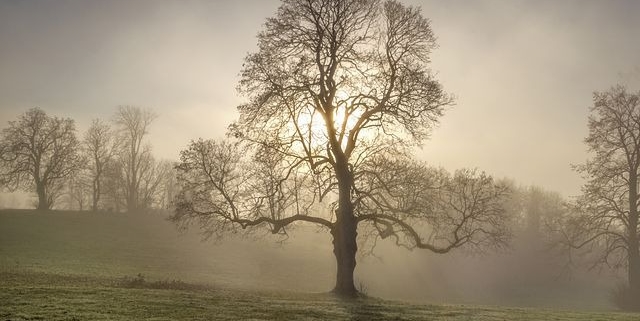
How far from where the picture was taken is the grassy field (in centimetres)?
1585

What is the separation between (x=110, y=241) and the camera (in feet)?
190

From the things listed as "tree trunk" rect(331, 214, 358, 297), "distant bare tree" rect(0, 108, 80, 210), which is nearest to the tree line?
"distant bare tree" rect(0, 108, 80, 210)

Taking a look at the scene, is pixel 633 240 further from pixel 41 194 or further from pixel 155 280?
pixel 41 194

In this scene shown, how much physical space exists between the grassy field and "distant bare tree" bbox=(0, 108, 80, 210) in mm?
5782

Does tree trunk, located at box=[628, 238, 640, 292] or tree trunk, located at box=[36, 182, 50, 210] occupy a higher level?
tree trunk, located at box=[36, 182, 50, 210]

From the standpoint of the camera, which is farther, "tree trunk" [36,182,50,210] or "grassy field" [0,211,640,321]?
"tree trunk" [36,182,50,210]

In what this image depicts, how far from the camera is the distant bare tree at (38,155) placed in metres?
66.8

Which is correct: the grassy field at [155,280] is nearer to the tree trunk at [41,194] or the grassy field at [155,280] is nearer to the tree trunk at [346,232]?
the tree trunk at [346,232]

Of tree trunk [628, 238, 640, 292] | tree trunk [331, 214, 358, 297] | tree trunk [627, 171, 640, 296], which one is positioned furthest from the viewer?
tree trunk [628, 238, 640, 292]

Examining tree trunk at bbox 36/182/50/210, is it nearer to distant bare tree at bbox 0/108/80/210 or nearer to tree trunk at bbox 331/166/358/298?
distant bare tree at bbox 0/108/80/210

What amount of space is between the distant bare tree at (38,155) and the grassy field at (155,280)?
19.0 ft

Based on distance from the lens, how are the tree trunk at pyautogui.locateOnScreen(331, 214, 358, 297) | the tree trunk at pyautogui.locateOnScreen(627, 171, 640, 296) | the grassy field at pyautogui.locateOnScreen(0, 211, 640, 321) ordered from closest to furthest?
the grassy field at pyautogui.locateOnScreen(0, 211, 640, 321), the tree trunk at pyautogui.locateOnScreen(331, 214, 358, 297), the tree trunk at pyautogui.locateOnScreen(627, 171, 640, 296)

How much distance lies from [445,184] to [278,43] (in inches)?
472

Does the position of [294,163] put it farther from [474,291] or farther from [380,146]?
[474,291]
